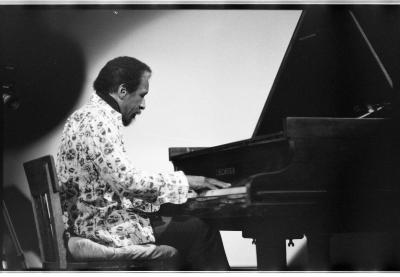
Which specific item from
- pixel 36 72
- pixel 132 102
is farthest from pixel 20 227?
pixel 132 102

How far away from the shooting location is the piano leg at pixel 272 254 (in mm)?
2744

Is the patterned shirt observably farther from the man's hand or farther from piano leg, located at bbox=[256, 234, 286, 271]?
piano leg, located at bbox=[256, 234, 286, 271]

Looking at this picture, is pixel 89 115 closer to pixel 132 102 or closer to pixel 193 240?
pixel 132 102

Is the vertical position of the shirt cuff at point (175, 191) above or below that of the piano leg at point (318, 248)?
above

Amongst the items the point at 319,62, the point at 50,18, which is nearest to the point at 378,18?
the point at 319,62

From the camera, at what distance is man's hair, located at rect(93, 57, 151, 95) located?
8.85 ft

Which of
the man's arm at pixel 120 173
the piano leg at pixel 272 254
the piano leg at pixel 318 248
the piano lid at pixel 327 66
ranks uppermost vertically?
the piano lid at pixel 327 66

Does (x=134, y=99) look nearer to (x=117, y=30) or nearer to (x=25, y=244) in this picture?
(x=117, y=30)

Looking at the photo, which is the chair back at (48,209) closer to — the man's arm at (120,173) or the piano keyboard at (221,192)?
the man's arm at (120,173)

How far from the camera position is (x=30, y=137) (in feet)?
10.9

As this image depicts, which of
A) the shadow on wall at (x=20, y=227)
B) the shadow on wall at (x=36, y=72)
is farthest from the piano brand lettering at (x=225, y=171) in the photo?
the shadow on wall at (x=20, y=227)

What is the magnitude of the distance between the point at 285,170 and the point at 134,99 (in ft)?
2.83

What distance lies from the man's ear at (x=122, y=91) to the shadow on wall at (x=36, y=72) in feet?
2.46

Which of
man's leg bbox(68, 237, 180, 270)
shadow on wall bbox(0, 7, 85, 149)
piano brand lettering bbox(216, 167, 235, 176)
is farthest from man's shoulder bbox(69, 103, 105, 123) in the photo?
shadow on wall bbox(0, 7, 85, 149)
